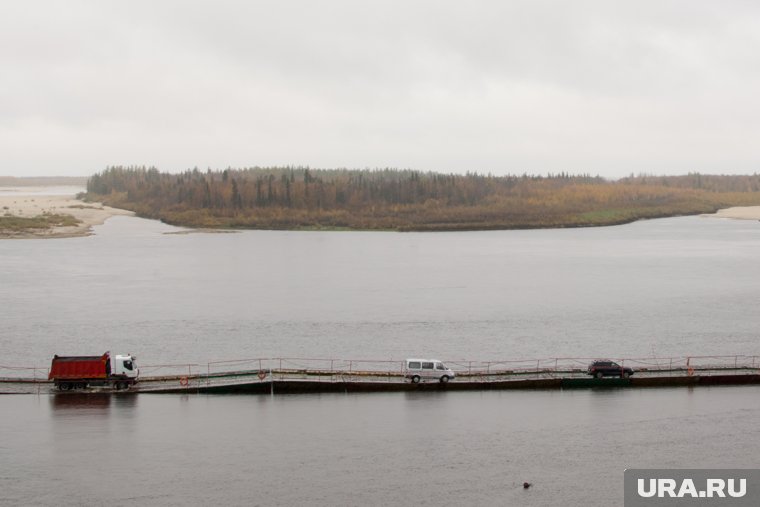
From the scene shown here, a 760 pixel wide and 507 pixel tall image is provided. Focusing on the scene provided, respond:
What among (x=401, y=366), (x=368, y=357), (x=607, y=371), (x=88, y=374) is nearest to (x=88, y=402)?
(x=88, y=374)

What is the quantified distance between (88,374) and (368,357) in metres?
13.7

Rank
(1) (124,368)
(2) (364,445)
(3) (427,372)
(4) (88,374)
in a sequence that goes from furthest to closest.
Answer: (3) (427,372), (1) (124,368), (4) (88,374), (2) (364,445)

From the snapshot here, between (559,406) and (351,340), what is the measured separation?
1643cm

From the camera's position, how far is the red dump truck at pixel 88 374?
31.4 meters

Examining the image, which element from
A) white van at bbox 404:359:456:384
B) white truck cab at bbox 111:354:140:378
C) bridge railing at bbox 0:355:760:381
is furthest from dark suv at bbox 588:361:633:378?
white truck cab at bbox 111:354:140:378

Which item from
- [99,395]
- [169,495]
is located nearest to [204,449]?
[169,495]

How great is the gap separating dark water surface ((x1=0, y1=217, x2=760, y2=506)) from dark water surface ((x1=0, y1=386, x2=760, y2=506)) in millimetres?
85

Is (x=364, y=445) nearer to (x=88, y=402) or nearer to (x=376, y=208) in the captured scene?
(x=88, y=402)

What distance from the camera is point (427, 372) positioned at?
33.0 meters

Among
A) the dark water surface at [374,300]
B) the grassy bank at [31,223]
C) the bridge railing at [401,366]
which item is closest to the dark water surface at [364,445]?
the bridge railing at [401,366]

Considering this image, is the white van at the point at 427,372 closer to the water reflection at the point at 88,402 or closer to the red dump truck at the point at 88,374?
the water reflection at the point at 88,402

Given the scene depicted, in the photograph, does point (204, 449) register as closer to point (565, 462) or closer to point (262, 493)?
point (262, 493)

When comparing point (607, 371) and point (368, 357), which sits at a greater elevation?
point (607, 371)

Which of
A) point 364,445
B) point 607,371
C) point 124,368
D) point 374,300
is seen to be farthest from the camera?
point 374,300
